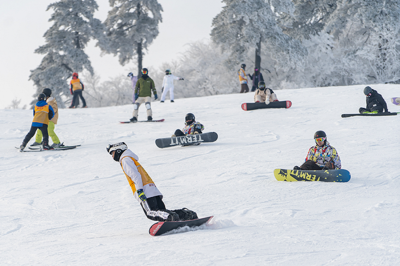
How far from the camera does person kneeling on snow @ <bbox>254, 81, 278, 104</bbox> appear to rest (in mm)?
14711

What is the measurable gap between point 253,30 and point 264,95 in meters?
12.3

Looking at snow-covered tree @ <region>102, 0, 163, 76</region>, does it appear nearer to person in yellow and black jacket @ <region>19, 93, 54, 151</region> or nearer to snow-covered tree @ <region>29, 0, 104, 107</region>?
snow-covered tree @ <region>29, 0, 104, 107</region>

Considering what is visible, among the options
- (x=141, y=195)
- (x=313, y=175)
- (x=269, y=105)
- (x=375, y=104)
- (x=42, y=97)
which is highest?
(x=42, y=97)

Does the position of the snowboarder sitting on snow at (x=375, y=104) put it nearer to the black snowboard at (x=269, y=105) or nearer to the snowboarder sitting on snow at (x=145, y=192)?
the black snowboard at (x=269, y=105)

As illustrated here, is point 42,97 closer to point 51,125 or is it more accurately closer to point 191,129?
point 51,125

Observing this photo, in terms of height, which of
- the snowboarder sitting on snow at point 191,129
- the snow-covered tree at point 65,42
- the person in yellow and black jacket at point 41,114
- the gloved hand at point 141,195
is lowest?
the gloved hand at point 141,195

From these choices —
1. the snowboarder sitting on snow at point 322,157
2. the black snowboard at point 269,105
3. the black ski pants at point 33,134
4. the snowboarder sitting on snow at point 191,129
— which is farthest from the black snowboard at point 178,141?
the black snowboard at point 269,105

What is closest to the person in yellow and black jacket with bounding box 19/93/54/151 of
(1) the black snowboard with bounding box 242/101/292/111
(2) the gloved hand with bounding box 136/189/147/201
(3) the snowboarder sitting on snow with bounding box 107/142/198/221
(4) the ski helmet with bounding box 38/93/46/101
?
(4) the ski helmet with bounding box 38/93/46/101

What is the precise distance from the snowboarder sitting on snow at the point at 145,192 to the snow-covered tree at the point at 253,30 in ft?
74.6

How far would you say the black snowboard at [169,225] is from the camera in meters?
4.15

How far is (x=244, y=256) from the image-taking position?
3436 millimetres

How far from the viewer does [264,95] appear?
15.1 meters

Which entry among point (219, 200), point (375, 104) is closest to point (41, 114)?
point (219, 200)

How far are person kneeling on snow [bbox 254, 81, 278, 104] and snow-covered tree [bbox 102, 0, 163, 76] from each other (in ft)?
48.7
